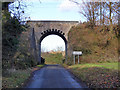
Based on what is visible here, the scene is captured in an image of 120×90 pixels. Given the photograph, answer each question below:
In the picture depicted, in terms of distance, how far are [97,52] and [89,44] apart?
158cm

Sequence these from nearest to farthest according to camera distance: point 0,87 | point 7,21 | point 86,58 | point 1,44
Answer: point 0,87 < point 1,44 < point 7,21 < point 86,58

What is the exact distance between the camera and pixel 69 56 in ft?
81.3

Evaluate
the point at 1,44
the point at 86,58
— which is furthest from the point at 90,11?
the point at 1,44

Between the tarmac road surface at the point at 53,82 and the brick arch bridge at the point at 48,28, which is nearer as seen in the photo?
the tarmac road surface at the point at 53,82

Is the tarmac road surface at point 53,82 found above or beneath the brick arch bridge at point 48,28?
beneath

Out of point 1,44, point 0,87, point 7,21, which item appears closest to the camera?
point 0,87

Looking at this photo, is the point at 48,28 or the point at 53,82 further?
the point at 48,28

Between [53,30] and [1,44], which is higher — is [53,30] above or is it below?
above

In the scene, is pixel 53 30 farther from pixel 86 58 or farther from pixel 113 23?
pixel 113 23

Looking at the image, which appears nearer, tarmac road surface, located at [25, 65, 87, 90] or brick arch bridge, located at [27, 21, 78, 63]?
tarmac road surface, located at [25, 65, 87, 90]

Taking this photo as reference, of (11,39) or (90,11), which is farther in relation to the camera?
(90,11)

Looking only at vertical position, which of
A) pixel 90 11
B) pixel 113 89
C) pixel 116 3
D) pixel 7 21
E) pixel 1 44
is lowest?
pixel 113 89

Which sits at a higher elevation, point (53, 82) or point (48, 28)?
point (48, 28)

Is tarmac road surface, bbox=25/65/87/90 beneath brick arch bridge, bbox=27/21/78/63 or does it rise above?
beneath
